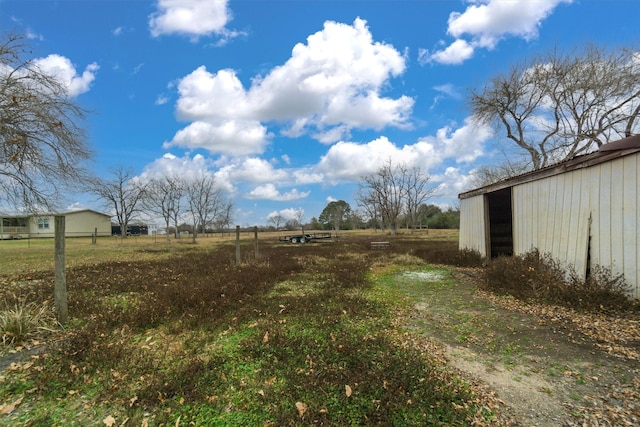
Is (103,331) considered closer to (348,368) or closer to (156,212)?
(348,368)

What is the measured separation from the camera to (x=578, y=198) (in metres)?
6.58

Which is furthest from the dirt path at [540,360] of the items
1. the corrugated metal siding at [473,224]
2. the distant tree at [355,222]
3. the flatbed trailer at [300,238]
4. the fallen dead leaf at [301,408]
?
the distant tree at [355,222]

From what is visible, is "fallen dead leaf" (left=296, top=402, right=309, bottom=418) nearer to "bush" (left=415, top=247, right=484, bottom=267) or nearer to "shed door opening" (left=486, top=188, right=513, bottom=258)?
"bush" (left=415, top=247, right=484, bottom=267)

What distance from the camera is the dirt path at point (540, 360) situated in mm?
2842

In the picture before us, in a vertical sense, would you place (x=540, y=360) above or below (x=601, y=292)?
below

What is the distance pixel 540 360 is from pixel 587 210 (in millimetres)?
4145

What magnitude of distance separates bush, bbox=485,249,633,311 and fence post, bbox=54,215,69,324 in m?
8.71

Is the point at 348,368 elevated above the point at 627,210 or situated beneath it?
situated beneath

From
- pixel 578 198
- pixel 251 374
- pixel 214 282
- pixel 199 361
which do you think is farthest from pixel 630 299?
pixel 214 282

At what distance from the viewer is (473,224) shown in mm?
12156

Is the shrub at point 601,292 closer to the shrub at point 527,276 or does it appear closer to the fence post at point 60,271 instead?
the shrub at point 527,276

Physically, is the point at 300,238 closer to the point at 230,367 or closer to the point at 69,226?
the point at 230,367

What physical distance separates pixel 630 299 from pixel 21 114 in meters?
15.6

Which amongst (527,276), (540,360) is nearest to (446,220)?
(527,276)
